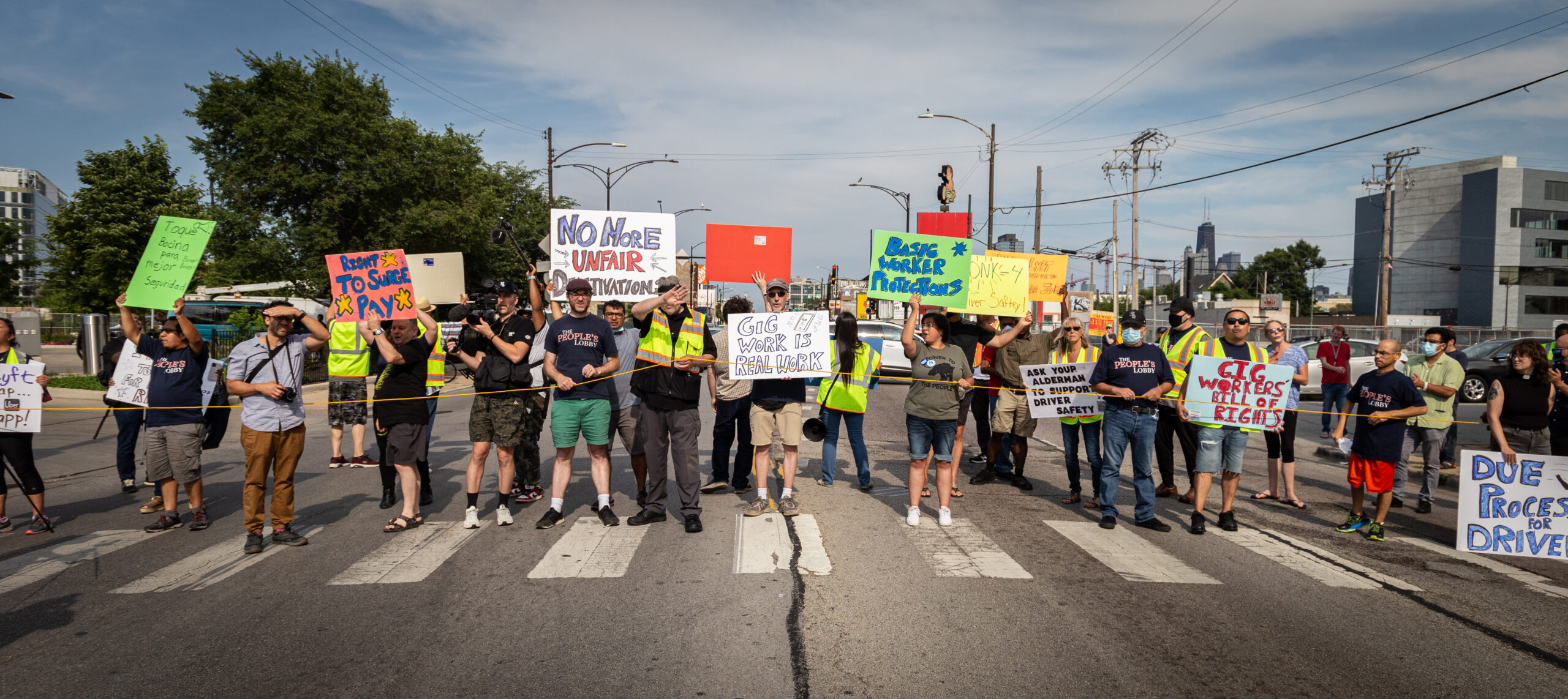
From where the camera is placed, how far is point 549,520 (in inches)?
266

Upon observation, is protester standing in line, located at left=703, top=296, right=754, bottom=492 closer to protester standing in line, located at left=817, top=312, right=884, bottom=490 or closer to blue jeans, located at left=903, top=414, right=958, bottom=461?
protester standing in line, located at left=817, top=312, right=884, bottom=490

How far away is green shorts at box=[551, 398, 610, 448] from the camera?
6.72m

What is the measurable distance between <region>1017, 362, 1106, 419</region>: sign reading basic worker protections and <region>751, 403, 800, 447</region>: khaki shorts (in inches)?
101

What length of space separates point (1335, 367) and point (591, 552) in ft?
30.2

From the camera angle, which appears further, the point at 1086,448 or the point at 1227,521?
the point at 1086,448

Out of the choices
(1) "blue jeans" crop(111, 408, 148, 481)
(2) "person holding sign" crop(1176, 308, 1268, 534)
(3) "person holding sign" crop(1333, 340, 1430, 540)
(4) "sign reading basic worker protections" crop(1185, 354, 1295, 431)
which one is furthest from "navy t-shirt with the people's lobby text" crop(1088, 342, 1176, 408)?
(1) "blue jeans" crop(111, 408, 148, 481)

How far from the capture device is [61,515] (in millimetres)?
7395

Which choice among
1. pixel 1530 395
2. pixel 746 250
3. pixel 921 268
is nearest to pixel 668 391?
pixel 746 250

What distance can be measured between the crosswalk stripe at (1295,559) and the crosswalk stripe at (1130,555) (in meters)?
0.75

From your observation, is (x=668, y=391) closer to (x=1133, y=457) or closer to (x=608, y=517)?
(x=608, y=517)

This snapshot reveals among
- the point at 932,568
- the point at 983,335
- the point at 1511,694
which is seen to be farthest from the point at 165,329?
the point at 1511,694

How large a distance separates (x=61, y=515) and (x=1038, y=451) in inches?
428

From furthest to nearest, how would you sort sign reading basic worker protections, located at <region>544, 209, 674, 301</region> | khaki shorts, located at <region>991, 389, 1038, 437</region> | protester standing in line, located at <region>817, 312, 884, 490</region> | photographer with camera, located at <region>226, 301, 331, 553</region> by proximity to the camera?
sign reading basic worker protections, located at <region>544, 209, 674, 301</region> < khaki shorts, located at <region>991, 389, 1038, 437</region> < protester standing in line, located at <region>817, 312, 884, 490</region> < photographer with camera, located at <region>226, 301, 331, 553</region>

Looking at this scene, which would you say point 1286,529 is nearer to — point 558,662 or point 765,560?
point 765,560
